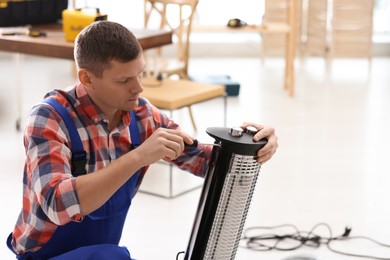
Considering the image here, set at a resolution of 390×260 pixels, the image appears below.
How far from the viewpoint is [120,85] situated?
1926mm

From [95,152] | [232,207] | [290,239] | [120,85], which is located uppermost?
[120,85]

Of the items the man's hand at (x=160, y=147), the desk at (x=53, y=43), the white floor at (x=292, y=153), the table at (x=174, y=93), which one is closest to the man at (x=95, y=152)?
the man's hand at (x=160, y=147)

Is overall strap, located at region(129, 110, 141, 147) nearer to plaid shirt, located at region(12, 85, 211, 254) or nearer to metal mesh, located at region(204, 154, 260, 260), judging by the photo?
plaid shirt, located at region(12, 85, 211, 254)

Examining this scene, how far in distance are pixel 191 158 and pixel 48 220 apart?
424 millimetres

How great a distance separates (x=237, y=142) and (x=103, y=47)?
15.8 inches

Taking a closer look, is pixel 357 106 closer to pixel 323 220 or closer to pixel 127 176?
pixel 323 220

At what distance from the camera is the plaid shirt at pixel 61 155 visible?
5.99 feet

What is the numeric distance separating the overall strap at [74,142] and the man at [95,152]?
2cm

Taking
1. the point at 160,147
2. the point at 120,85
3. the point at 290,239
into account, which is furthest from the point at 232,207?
the point at 290,239

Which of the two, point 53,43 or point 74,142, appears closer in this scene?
point 74,142

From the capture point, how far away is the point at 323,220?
3418mm

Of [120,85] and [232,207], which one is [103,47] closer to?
[120,85]

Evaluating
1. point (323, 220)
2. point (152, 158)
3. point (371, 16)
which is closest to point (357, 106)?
point (371, 16)

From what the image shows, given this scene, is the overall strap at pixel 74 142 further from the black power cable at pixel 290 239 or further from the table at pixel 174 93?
the table at pixel 174 93
